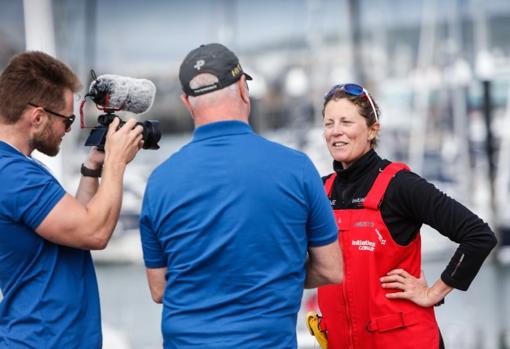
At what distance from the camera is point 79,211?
8.16 ft

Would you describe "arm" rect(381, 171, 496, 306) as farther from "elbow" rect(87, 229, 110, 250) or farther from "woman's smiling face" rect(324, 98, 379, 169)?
"elbow" rect(87, 229, 110, 250)

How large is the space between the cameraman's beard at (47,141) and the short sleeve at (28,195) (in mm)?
200

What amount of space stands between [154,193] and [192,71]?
39cm

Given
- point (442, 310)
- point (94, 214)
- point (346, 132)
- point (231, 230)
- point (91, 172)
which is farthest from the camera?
point (442, 310)

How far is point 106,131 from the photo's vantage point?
8.85ft

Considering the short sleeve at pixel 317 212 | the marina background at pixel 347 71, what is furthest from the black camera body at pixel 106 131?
the marina background at pixel 347 71

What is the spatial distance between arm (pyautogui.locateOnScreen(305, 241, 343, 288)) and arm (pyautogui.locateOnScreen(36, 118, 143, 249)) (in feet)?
2.15

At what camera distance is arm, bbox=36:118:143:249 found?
2.47 m

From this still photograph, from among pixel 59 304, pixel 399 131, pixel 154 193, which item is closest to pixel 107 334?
pixel 59 304

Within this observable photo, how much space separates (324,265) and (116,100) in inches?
36.4

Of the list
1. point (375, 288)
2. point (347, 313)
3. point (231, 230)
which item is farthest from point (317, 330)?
point (231, 230)

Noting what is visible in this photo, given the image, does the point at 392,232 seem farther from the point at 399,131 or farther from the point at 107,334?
the point at 399,131

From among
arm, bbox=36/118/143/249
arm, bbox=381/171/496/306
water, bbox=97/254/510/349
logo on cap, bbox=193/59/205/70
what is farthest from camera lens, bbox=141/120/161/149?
water, bbox=97/254/510/349

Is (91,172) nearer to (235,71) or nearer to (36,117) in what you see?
(36,117)
